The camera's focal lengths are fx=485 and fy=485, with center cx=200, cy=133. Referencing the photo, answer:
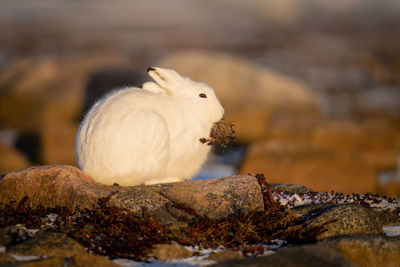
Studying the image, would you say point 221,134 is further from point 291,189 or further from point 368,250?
point 368,250

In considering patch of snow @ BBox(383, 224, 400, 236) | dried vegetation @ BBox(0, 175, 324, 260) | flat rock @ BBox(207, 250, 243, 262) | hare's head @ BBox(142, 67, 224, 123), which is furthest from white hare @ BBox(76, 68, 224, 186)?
patch of snow @ BBox(383, 224, 400, 236)

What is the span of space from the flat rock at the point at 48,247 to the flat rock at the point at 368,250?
6.92 ft

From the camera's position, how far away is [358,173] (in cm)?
1135

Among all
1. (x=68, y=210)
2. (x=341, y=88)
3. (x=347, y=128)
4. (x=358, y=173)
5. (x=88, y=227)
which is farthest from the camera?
(x=341, y=88)

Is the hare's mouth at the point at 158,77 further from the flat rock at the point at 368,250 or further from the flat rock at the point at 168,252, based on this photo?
the flat rock at the point at 368,250

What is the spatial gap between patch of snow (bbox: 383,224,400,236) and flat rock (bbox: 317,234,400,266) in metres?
0.87

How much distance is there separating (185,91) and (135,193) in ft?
4.55

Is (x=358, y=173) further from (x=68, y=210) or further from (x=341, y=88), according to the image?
(x=341, y=88)

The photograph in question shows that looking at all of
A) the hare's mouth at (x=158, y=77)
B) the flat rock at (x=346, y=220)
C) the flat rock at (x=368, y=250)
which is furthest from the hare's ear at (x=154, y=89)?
the flat rock at (x=368, y=250)

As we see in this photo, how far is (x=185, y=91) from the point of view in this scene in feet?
18.9

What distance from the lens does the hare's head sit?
5.73 m

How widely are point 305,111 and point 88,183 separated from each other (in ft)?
40.9

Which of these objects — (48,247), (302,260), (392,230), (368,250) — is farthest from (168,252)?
(392,230)

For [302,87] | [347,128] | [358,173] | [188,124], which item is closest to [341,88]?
[302,87]
